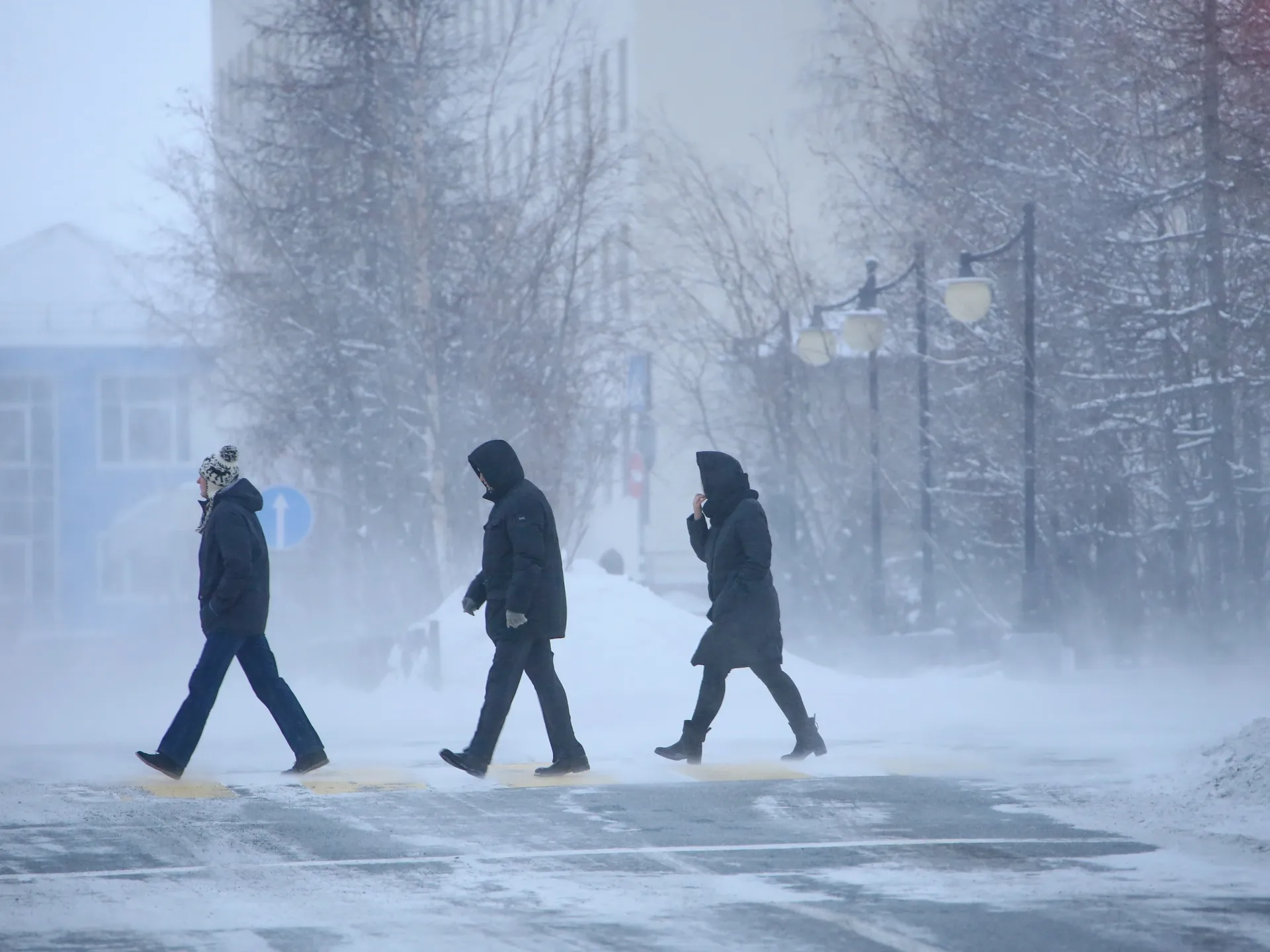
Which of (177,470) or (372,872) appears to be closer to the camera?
(372,872)

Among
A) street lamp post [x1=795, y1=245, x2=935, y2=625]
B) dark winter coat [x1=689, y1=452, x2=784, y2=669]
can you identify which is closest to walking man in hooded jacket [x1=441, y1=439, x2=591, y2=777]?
dark winter coat [x1=689, y1=452, x2=784, y2=669]

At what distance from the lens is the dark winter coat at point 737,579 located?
451 inches

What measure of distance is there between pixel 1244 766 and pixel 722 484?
120 inches

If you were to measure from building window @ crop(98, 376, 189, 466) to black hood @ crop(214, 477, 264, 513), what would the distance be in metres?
41.7

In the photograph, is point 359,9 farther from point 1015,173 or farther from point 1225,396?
point 1225,396

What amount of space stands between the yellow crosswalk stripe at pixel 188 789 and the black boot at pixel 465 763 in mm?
1067

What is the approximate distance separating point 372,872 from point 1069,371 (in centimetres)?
1840

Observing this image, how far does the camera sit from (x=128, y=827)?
9.17 metres

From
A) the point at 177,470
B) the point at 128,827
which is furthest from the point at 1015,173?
the point at 177,470

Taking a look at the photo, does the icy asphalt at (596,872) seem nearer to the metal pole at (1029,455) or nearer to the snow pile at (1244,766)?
the snow pile at (1244,766)

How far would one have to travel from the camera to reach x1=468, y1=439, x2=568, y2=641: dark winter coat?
1083 cm

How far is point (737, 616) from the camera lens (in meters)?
11.5

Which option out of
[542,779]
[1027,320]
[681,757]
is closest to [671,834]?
[542,779]

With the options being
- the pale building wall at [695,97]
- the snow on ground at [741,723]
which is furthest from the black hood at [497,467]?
the pale building wall at [695,97]
